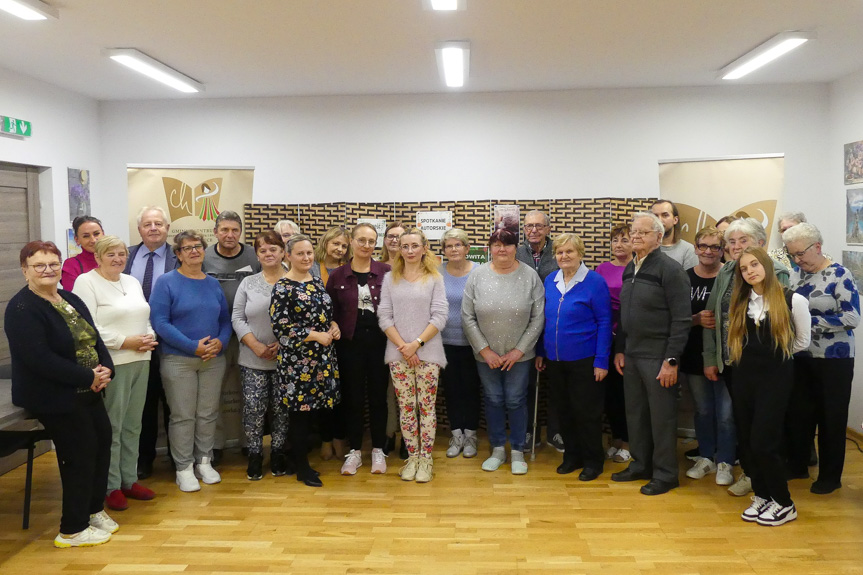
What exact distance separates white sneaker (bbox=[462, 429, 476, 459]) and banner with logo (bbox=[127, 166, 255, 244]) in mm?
2788

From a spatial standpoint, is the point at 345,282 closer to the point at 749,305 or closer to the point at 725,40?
the point at 749,305

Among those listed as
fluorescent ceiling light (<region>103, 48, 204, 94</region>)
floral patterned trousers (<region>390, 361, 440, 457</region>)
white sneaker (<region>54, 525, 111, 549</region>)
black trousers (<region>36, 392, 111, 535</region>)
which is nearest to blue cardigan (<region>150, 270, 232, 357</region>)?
black trousers (<region>36, 392, 111, 535</region>)

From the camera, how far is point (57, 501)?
3959 millimetres

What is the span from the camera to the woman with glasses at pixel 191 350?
391 cm

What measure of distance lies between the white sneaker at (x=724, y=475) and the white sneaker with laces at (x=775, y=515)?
545 mm

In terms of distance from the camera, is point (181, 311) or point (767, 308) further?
point (181, 311)

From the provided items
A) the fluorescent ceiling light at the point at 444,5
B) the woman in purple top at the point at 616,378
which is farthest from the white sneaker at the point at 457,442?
the fluorescent ceiling light at the point at 444,5

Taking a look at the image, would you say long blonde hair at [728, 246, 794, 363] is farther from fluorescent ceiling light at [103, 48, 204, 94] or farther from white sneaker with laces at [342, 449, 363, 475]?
fluorescent ceiling light at [103, 48, 204, 94]

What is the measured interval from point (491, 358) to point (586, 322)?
2.08 feet

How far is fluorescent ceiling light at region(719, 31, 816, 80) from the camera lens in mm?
4273

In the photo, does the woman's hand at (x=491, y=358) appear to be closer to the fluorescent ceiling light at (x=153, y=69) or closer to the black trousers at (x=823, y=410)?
the black trousers at (x=823, y=410)

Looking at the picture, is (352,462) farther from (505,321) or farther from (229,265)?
(229,265)

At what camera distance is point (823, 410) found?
12.7ft

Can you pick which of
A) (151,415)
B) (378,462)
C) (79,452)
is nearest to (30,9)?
(79,452)
